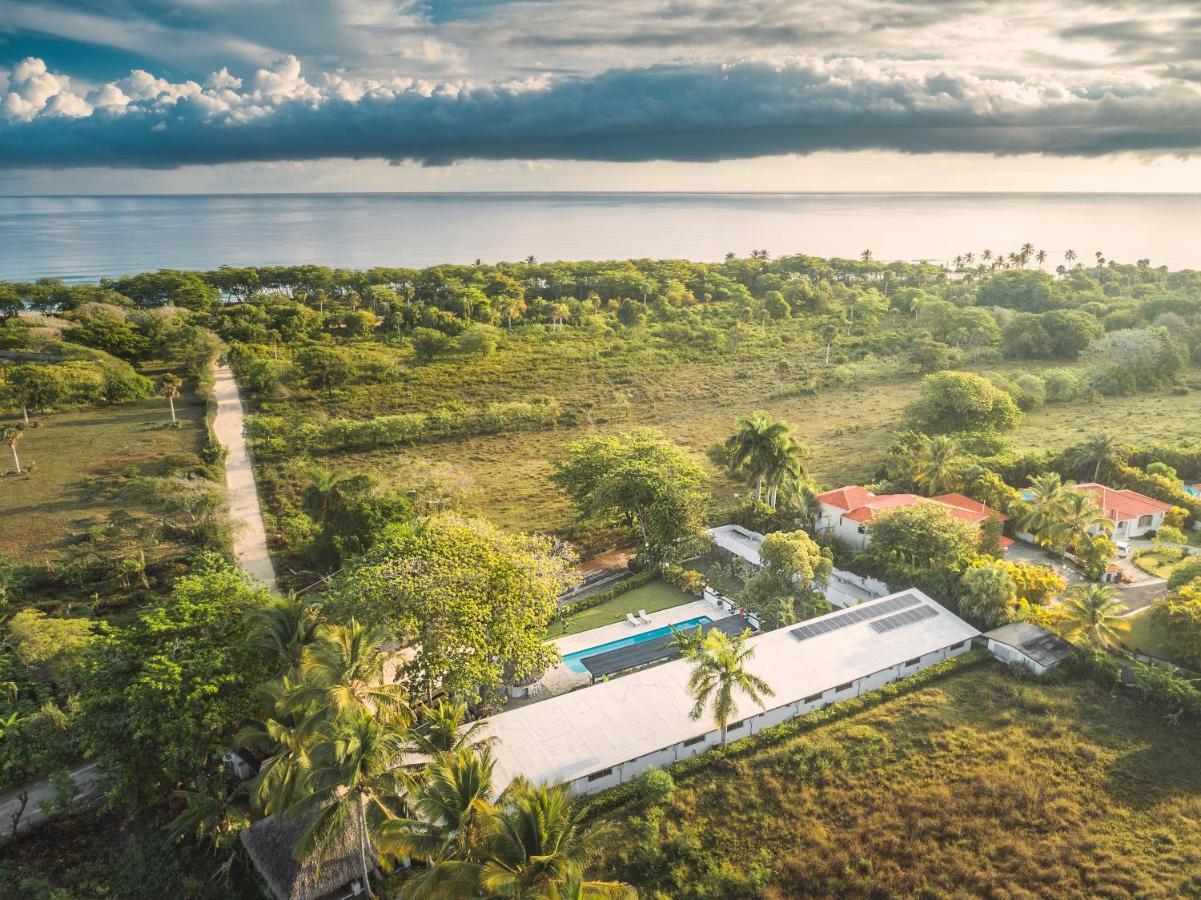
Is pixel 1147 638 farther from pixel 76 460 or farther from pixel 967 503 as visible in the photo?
pixel 76 460

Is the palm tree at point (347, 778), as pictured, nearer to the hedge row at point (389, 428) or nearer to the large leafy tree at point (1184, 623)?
the large leafy tree at point (1184, 623)

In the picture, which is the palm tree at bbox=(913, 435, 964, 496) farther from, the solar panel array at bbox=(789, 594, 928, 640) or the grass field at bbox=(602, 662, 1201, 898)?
the grass field at bbox=(602, 662, 1201, 898)

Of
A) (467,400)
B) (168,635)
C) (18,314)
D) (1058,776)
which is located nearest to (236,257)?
(18,314)

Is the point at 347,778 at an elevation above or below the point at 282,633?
above

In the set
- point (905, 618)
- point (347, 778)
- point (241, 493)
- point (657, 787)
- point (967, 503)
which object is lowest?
point (241, 493)

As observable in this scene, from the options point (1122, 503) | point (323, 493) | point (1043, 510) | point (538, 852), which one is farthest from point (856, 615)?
point (323, 493)

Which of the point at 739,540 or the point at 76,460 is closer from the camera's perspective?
the point at 739,540

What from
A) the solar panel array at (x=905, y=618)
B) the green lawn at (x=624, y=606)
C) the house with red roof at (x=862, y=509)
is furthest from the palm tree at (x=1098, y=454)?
the green lawn at (x=624, y=606)
